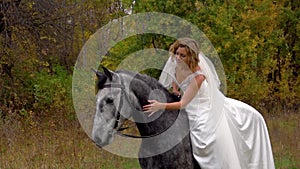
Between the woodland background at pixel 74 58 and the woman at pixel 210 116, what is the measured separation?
3808mm

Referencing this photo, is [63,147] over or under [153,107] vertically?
under

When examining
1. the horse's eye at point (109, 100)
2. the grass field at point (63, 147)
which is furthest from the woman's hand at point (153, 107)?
the grass field at point (63, 147)

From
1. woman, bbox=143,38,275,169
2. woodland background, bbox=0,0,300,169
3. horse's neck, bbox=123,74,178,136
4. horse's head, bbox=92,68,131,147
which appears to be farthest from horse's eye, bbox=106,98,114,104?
woodland background, bbox=0,0,300,169

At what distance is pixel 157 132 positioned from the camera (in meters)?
3.92

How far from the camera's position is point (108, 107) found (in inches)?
140

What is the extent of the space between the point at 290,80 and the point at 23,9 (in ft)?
31.2

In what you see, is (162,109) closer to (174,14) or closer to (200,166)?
(200,166)

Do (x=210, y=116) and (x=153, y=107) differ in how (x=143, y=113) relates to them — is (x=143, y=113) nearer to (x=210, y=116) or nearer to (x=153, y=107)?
(x=153, y=107)

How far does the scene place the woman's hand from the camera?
3.79 meters

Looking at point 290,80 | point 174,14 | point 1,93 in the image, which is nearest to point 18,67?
point 1,93

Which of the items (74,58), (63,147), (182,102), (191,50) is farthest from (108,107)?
(74,58)

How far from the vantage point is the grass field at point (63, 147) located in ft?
24.6

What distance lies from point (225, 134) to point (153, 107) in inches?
32.1

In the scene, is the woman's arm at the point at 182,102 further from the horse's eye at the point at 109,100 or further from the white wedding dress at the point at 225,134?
the horse's eye at the point at 109,100
